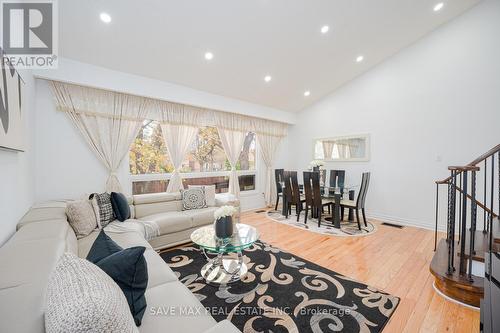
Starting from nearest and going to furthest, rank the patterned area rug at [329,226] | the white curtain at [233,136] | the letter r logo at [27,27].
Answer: the letter r logo at [27,27] < the patterned area rug at [329,226] < the white curtain at [233,136]

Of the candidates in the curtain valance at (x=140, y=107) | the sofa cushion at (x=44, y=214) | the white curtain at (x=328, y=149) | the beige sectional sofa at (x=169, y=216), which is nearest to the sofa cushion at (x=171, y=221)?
the beige sectional sofa at (x=169, y=216)

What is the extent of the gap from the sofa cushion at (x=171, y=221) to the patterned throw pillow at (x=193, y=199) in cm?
36

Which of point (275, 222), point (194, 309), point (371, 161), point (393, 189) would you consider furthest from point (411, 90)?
point (194, 309)

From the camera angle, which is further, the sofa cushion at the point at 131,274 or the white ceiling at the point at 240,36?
the white ceiling at the point at 240,36

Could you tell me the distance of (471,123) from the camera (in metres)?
3.49

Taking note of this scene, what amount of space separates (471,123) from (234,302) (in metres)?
4.69

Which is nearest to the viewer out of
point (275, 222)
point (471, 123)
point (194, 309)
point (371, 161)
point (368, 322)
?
point (194, 309)

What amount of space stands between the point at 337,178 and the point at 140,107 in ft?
14.9

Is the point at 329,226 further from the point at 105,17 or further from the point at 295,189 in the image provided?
the point at 105,17

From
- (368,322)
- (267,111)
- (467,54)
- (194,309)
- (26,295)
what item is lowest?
(368,322)

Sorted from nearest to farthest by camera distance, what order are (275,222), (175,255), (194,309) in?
(194,309) → (175,255) → (275,222)

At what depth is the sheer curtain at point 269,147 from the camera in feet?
18.6

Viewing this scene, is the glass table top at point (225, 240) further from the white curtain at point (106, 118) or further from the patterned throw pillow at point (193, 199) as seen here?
the white curtain at point (106, 118)

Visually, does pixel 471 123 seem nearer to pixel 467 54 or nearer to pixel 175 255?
pixel 467 54
